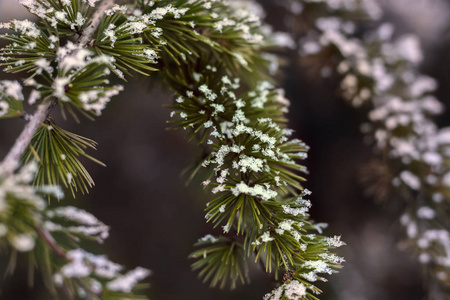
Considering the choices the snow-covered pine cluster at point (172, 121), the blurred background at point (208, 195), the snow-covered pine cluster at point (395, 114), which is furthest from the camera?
the blurred background at point (208, 195)

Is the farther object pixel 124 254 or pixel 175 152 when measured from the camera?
pixel 175 152

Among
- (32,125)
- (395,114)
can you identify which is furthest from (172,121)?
(395,114)

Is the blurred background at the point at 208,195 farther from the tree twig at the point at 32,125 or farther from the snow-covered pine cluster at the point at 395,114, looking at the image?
the tree twig at the point at 32,125

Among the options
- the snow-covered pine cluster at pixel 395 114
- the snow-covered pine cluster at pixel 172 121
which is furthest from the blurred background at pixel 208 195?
the snow-covered pine cluster at pixel 172 121

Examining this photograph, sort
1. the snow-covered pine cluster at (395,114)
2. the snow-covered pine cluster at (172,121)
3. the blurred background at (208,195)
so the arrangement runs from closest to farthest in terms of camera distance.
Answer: the snow-covered pine cluster at (172,121)
the snow-covered pine cluster at (395,114)
the blurred background at (208,195)

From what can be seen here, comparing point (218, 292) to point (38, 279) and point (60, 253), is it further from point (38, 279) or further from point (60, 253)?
point (60, 253)

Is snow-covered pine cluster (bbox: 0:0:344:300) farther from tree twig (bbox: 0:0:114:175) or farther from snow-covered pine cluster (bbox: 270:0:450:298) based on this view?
snow-covered pine cluster (bbox: 270:0:450:298)

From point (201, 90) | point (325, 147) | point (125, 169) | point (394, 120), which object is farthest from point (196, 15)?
point (125, 169)
